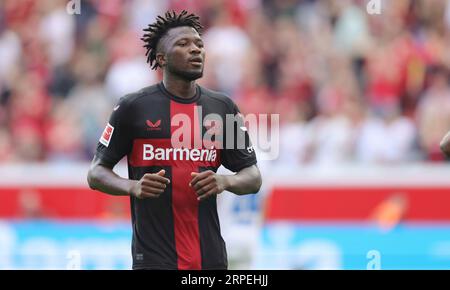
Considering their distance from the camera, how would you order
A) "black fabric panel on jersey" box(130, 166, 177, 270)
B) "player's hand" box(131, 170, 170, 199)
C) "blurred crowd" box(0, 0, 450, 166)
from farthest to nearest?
"blurred crowd" box(0, 0, 450, 166)
"black fabric panel on jersey" box(130, 166, 177, 270)
"player's hand" box(131, 170, 170, 199)

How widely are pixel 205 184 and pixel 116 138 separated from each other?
0.81 meters

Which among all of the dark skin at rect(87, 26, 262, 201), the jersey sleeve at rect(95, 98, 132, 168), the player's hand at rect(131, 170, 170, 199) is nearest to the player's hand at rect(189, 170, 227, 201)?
the dark skin at rect(87, 26, 262, 201)

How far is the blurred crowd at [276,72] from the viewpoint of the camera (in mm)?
14797

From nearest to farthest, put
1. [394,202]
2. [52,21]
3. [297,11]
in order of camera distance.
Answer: [394,202], [297,11], [52,21]

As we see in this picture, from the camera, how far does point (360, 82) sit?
15641 millimetres

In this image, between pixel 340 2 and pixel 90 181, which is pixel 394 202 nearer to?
pixel 340 2

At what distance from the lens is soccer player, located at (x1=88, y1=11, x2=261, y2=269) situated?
8.10 meters

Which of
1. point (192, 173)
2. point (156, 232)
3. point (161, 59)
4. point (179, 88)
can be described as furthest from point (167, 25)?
point (156, 232)

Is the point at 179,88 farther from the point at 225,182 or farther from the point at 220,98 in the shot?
the point at 225,182

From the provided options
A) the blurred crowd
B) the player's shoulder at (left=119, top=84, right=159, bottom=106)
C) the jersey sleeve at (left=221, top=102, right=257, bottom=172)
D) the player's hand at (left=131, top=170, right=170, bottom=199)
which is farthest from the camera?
the blurred crowd

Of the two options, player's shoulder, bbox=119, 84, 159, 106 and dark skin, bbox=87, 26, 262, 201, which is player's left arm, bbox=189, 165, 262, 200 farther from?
player's shoulder, bbox=119, 84, 159, 106

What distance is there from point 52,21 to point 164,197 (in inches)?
414

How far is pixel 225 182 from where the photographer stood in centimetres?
792
